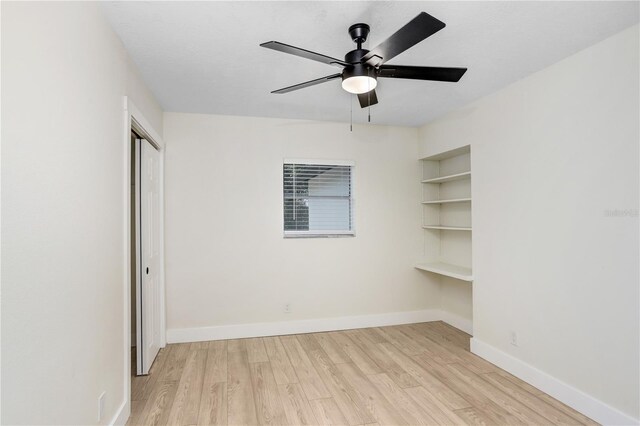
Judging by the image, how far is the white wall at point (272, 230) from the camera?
12.3 ft

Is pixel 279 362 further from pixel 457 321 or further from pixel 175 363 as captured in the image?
pixel 457 321

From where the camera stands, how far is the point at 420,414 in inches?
92.4

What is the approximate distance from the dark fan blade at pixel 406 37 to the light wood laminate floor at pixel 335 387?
2.31 meters

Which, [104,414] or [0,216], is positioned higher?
[0,216]

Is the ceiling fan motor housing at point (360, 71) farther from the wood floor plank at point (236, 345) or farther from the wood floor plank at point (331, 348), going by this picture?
the wood floor plank at point (236, 345)

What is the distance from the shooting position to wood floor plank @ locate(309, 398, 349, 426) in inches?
89.4

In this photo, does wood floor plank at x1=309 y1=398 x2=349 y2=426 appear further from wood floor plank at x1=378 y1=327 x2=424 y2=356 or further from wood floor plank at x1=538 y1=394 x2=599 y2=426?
wood floor plank at x1=538 y1=394 x2=599 y2=426

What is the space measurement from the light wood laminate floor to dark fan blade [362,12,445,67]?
2.31 m

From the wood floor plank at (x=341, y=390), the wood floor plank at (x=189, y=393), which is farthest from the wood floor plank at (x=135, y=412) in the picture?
the wood floor plank at (x=341, y=390)

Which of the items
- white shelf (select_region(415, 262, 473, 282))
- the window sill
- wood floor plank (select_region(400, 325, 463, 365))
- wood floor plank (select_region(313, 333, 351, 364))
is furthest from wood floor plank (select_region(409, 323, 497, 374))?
the window sill

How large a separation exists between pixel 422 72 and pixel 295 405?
2449 millimetres

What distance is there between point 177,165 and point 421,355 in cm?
328

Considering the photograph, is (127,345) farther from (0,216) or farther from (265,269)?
(265,269)

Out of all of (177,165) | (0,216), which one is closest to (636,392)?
(0,216)
